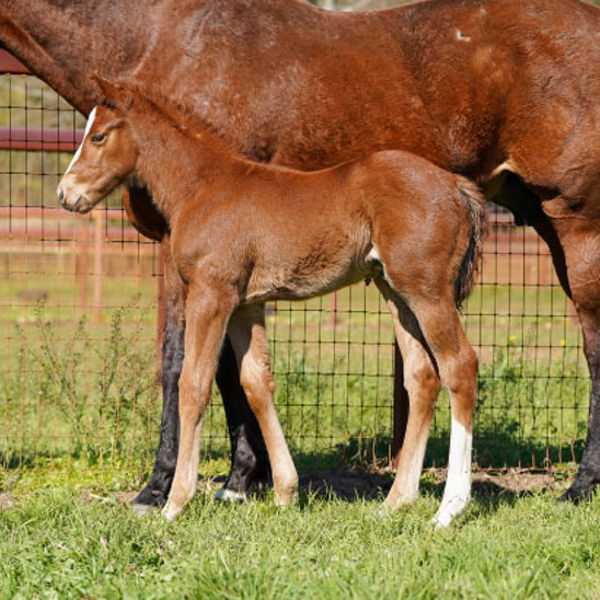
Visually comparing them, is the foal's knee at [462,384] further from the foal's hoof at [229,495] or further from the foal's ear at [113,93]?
the foal's ear at [113,93]

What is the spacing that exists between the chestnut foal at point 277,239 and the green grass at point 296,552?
277 mm

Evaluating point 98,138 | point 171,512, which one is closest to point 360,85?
point 98,138

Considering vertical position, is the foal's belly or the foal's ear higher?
the foal's ear

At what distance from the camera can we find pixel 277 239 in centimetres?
461

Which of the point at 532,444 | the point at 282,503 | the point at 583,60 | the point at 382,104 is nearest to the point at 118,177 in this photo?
the point at 382,104

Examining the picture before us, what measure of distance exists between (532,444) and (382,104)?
113 inches

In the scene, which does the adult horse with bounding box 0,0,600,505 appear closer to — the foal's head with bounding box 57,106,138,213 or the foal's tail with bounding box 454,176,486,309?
the foal's head with bounding box 57,106,138,213

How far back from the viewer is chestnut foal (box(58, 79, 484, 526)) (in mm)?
4473

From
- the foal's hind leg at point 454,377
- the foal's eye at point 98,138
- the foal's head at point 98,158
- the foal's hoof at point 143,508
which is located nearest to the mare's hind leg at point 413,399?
the foal's hind leg at point 454,377

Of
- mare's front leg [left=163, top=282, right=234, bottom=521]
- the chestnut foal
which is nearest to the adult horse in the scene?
the chestnut foal

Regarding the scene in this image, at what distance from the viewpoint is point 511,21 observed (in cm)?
546

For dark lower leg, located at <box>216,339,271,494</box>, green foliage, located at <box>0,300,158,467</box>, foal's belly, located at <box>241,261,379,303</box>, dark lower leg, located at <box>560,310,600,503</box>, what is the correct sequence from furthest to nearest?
green foliage, located at <box>0,300,158,467</box>, dark lower leg, located at <box>216,339,271,494</box>, dark lower leg, located at <box>560,310,600,503</box>, foal's belly, located at <box>241,261,379,303</box>

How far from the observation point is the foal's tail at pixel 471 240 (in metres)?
4.66

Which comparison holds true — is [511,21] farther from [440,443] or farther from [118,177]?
[440,443]
